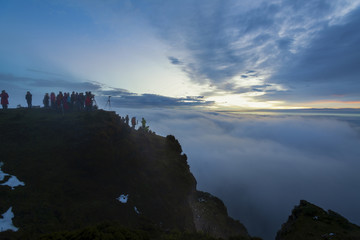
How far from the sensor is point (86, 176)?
18.6 m

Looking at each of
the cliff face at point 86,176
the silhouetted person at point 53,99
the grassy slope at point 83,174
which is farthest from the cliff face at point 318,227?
the silhouetted person at point 53,99

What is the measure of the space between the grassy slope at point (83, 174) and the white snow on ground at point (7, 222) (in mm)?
275

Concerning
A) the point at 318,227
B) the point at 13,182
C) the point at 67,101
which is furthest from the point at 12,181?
the point at 318,227

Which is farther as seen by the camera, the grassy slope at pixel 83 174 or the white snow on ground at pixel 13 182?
the white snow on ground at pixel 13 182

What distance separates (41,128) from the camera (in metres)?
22.9

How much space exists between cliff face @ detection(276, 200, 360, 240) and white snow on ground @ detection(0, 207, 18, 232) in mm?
21013

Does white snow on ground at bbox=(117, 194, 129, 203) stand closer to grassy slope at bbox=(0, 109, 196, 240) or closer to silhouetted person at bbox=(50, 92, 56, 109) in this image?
grassy slope at bbox=(0, 109, 196, 240)

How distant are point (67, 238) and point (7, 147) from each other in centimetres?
1894

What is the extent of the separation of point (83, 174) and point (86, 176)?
403 mm

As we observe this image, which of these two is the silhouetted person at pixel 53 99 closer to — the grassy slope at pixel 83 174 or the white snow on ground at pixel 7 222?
the grassy slope at pixel 83 174

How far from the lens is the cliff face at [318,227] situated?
40.8 feet

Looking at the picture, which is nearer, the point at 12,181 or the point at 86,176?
the point at 12,181

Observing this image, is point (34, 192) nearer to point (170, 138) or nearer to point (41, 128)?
point (41, 128)

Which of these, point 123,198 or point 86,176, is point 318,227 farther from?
point 86,176
